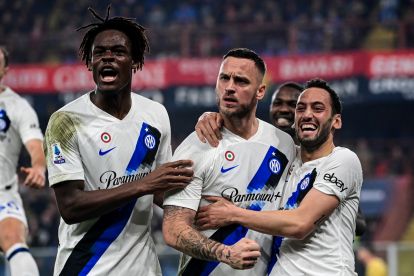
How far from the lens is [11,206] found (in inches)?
284

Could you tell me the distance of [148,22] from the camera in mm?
23406

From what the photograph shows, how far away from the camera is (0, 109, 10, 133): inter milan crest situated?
7270mm

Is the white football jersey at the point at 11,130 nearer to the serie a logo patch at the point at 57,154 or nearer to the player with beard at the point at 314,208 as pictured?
the serie a logo patch at the point at 57,154

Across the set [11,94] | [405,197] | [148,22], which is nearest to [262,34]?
[148,22]

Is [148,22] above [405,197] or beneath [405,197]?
above

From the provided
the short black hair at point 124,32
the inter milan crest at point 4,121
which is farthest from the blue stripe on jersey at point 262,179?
the inter milan crest at point 4,121

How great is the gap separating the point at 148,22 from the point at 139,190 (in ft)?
62.2

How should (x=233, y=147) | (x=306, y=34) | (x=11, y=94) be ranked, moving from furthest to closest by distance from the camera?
(x=306, y=34) < (x=11, y=94) < (x=233, y=147)

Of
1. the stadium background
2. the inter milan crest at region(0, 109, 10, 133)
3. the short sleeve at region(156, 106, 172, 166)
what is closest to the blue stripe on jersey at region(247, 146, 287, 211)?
the short sleeve at region(156, 106, 172, 166)

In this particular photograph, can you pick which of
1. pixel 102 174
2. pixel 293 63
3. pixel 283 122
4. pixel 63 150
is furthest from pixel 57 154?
pixel 293 63

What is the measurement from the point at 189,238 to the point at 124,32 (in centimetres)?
127

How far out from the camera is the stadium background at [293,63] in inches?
827

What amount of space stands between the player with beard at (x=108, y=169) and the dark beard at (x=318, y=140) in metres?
0.75

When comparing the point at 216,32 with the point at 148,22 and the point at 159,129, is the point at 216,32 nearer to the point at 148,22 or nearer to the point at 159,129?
the point at 148,22
